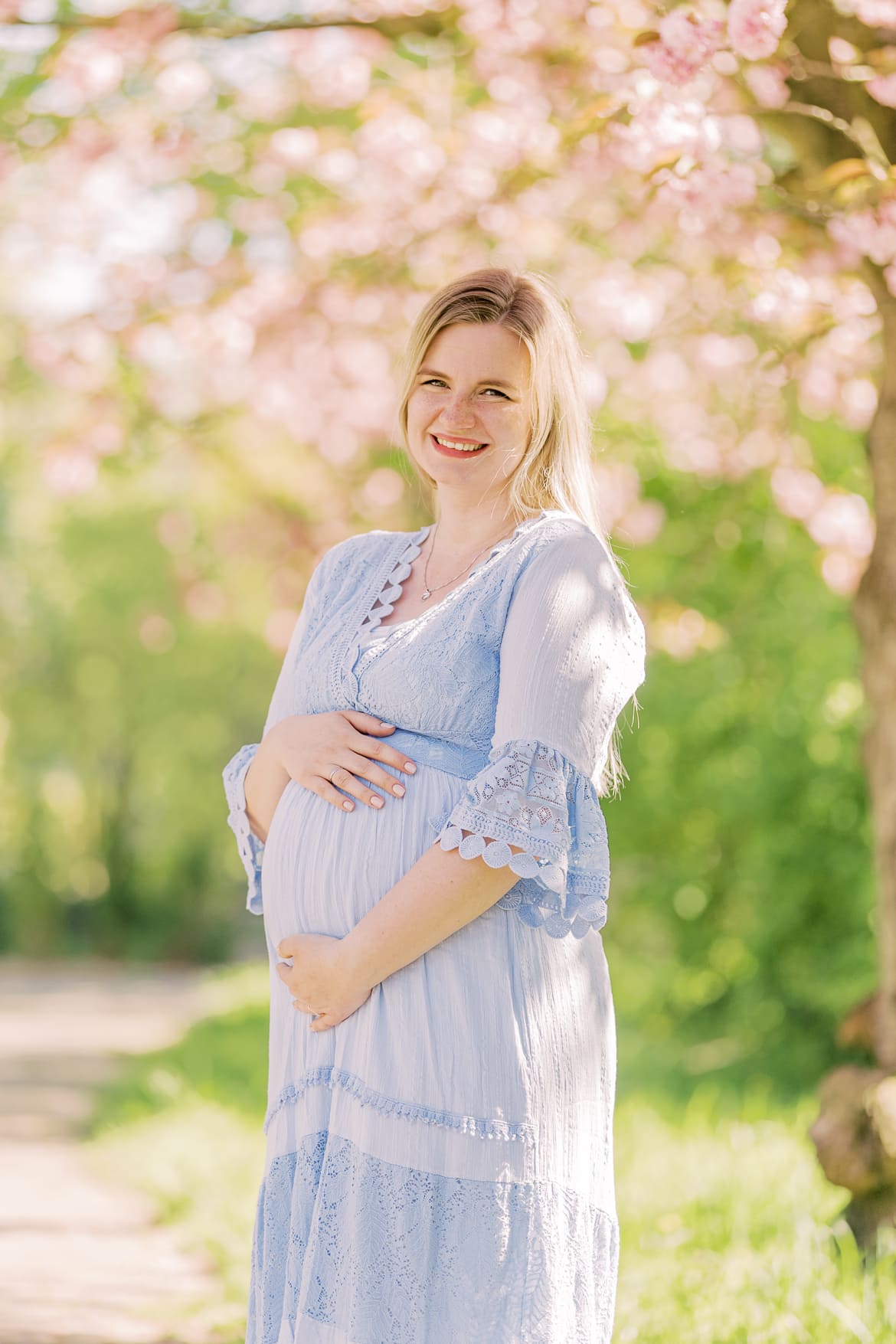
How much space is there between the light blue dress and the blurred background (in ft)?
2.20

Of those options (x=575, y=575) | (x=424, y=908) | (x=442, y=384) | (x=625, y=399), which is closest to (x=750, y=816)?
(x=625, y=399)

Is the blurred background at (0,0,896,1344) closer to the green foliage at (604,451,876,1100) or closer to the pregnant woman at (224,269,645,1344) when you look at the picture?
the green foliage at (604,451,876,1100)

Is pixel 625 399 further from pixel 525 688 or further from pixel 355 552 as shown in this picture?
pixel 525 688

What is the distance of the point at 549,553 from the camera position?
6.63 ft

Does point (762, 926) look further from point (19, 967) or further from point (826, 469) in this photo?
point (19, 967)

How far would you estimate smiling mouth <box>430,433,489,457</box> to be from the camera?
218cm

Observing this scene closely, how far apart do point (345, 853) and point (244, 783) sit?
352 millimetres

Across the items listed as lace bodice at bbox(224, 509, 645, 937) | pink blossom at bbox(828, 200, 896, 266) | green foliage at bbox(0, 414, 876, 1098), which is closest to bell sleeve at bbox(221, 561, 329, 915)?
lace bodice at bbox(224, 509, 645, 937)

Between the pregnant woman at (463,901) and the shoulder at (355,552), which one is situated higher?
the shoulder at (355,552)

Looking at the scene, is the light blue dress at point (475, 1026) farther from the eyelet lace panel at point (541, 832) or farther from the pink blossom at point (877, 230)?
the pink blossom at point (877, 230)

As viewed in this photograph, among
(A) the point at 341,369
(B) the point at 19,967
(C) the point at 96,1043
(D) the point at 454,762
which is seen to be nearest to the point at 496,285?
(D) the point at 454,762

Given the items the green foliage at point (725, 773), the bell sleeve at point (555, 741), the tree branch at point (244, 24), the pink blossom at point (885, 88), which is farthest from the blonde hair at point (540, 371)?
the green foliage at point (725, 773)

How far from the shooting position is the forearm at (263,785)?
2268 mm

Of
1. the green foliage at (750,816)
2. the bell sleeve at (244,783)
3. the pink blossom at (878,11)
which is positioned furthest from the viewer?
the green foliage at (750,816)
